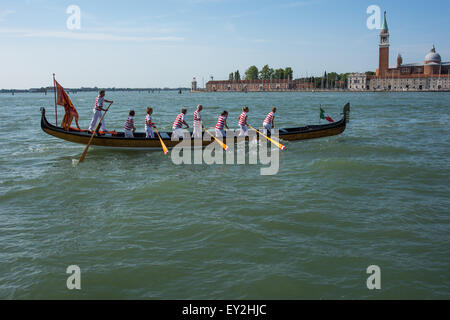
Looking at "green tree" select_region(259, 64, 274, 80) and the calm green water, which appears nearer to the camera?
the calm green water

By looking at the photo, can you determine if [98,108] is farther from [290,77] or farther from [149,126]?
[290,77]

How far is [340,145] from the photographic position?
48.2 feet

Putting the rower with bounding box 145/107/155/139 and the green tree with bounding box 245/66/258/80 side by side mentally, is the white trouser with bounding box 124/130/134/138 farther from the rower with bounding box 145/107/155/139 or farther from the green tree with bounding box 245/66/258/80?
the green tree with bounding box 245/66/258/80

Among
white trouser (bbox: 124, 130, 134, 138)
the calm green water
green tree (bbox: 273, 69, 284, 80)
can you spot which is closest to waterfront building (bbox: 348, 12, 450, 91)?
green tree (bbox: 273, 69, 284, 80)

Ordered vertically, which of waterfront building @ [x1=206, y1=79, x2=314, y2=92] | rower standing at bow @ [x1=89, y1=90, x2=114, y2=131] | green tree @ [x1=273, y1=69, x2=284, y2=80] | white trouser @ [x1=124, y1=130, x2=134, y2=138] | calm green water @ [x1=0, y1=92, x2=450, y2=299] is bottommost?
calm green water @ [x1=0, y1=92, x2=450, y2=299]

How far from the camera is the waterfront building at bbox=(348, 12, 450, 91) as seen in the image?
114m

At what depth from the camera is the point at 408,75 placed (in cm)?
11719

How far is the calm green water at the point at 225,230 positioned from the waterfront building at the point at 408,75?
395ft

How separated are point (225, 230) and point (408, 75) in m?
129

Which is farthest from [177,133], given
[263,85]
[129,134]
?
[263,85]

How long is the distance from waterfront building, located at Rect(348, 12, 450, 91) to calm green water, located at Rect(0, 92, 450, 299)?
12049cm

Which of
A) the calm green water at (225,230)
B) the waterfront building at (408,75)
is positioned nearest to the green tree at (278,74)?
the waterfront building at (408,75)

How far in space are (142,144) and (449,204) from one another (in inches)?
351
